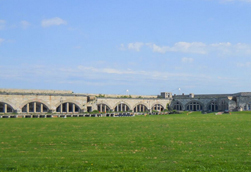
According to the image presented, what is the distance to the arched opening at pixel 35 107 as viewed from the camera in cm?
6769

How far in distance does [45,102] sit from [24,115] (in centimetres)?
1064

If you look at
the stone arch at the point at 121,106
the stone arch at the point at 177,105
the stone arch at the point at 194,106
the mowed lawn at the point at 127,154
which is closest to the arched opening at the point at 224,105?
the stone arch at the point at 194,106

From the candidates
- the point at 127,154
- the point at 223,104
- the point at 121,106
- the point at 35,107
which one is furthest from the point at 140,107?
the point at 127,154

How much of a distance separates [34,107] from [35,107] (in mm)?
288

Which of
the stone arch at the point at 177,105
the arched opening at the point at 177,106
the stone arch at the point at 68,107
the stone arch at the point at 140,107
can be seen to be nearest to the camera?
the stone arch at the point at 68,107

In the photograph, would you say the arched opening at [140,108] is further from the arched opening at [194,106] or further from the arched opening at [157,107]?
the arched opening at [194,106]

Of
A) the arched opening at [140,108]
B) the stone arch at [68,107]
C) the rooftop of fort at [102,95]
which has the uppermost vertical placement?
the rooftop of fort at [102,95]

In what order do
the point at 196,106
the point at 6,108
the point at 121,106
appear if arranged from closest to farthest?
1. the point at 6,108
2. the point at 121,106
3. the point at 196,106

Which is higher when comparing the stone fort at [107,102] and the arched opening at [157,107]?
the stone fort at [107,102]

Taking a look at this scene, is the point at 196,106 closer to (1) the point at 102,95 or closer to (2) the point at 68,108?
(1) the point at 102,95

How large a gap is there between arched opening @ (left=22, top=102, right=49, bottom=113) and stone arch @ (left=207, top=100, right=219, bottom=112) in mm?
47359

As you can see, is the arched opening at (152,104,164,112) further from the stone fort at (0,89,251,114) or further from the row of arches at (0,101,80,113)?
the row of arches at (0,101,80,113)

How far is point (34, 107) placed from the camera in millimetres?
67750

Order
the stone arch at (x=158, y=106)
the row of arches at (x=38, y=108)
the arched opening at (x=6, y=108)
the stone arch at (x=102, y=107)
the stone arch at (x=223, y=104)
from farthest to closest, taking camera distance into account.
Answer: the stone arch at (x=158, y=106), the stone arch at (x=223, y=104), the stone arch at (x=102, y=107), the row of arches at (x=38, y=108), the arched opening at (x=6, y=108)
